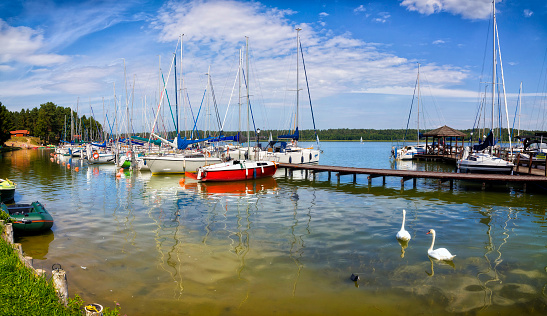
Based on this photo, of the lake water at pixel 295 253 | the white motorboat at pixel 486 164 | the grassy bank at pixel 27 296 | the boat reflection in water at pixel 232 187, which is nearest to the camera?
the grassy bank at pixel 27 296

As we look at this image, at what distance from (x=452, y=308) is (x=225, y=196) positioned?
17.3 m

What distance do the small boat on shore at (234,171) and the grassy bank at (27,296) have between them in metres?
21.3

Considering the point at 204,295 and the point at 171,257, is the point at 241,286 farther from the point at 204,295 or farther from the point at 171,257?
the point at 171,257

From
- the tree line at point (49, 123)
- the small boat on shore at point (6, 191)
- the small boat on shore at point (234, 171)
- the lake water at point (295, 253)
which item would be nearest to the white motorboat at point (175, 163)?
the small boat on shore at point (234, 171)

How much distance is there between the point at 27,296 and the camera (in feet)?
22.0

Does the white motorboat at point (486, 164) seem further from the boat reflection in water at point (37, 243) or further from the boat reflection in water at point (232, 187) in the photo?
the boat reflection in water at point (37, 243)

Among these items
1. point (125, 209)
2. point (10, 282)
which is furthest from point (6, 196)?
point (10, 282)

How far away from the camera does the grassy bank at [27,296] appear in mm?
6273

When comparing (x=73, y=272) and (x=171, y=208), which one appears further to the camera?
(x=171, y=208)

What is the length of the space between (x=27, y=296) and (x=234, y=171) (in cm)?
2367

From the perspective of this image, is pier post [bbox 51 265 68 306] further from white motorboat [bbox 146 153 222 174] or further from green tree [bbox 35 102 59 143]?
green tree [bbox 35 102 59 143]

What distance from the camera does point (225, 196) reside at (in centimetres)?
2381

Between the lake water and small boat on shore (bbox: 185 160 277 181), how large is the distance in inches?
242

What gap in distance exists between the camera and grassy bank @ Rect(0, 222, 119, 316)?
6.27m
